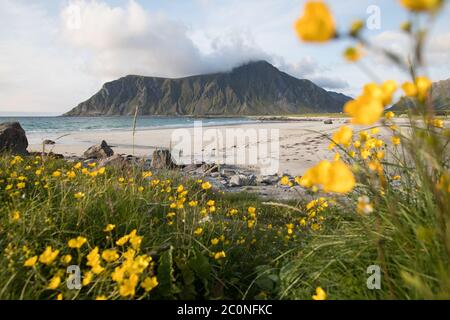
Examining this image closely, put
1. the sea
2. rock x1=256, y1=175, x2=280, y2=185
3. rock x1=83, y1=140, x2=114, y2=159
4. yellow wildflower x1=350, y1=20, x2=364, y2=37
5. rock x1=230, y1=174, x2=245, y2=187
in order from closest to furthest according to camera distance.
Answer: yellow wildflower x1=350, y1=20, x2=364, y2=37, rock x1=230, y1=174, x2=245, y2=187, rock x1=256, y1=175, x2=280, y2=185, rock x1=83, y1=140, x2=114, y2=159, the sea

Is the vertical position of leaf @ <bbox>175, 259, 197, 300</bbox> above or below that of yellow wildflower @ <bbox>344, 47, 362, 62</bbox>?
below

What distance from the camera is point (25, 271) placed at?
1.95 meters

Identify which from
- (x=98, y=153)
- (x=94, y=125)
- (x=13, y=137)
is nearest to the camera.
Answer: (x=13, y=137)

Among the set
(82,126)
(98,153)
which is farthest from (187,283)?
(82,126)

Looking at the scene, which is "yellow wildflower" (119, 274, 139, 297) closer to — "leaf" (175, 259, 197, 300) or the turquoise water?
"leaf" (175, 259, 197, 300)

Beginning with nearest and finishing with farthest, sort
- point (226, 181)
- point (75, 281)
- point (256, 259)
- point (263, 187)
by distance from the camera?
1. point (75, 281)
2. point (256, 259)
3. point (263, 187)
4. point (226, 181)

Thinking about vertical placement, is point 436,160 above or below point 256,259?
above

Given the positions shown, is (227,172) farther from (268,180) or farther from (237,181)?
(268,180)

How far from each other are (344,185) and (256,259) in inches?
74.3

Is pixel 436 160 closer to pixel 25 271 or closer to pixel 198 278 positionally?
pixel 198 278

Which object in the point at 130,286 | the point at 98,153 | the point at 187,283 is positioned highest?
the point at 98,153

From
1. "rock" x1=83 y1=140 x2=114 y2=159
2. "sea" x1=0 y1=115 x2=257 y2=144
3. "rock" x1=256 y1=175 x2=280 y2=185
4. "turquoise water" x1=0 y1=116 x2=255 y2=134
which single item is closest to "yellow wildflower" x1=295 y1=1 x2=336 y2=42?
"rock" x1=256 y1=175 x2=280 y2=185

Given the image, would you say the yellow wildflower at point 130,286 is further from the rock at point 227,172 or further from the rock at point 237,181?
the rock at point 227,172
